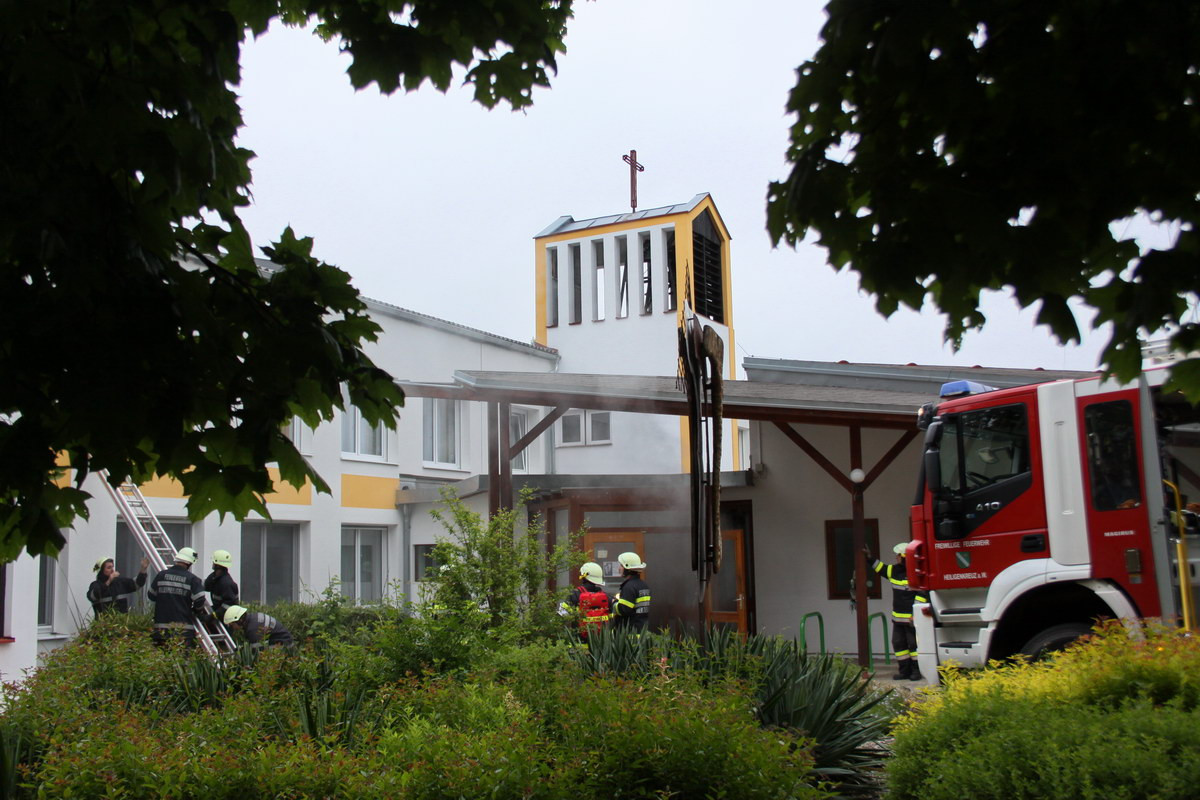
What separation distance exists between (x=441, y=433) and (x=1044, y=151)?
76.0 ft

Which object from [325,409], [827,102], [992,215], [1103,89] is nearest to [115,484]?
A: [325,409]

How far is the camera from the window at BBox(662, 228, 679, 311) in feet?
104

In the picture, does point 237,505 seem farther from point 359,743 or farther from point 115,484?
point 359,743

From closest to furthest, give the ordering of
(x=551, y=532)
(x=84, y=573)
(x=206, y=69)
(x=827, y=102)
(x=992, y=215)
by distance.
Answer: (x=992, y=215), (x=827, y=102), (x=206, y=69), (x=84, y=573), (x=551, y=532)

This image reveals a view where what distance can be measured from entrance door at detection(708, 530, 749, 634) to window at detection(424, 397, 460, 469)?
885 cm

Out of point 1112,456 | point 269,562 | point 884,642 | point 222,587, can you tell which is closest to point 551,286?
point 269,562

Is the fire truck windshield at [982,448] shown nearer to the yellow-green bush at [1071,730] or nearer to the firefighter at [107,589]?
the yellow-green bush at [1071,730]

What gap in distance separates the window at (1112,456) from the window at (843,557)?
25.8ft

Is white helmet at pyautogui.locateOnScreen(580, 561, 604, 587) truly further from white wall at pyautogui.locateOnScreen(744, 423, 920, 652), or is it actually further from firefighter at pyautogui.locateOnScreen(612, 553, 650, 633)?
white wall at pyautogui.locateOnScreen(744, 423, 920, 652)

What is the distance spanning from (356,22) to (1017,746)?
13.4ft

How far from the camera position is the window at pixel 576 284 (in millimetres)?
32875

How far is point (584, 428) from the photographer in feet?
Answer: 88.6

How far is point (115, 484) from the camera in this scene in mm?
3602

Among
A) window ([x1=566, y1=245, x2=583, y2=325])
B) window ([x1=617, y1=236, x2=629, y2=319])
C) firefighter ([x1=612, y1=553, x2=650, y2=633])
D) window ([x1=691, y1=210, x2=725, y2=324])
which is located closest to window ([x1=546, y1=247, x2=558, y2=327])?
window ([x1=566, y1=245, x2=583, y2=325])
